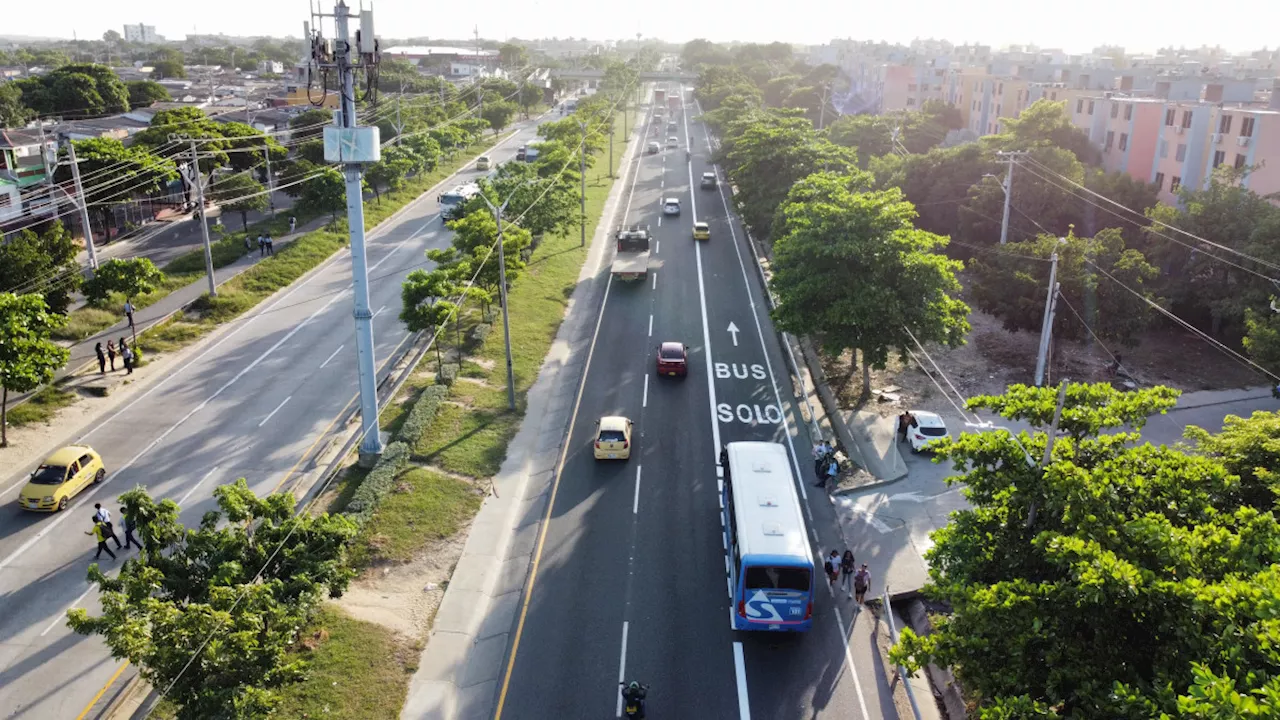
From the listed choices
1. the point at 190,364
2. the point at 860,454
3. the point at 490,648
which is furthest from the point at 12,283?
the point at 860,454

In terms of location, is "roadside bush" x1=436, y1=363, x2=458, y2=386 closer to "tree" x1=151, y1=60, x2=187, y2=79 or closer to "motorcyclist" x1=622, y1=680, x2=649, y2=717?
"motorcyclist" x1=622, y1=680, x2=649, y2=717

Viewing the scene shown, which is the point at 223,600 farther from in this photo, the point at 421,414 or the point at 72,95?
the point at 72,95

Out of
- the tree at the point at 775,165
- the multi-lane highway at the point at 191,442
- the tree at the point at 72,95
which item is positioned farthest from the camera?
the tree at the point at 72,95

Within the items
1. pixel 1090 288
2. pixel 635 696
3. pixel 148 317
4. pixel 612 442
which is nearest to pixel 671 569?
pixel 635 696

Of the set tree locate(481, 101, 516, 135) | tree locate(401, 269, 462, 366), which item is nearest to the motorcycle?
tree locate(401, 269, 462, 366)

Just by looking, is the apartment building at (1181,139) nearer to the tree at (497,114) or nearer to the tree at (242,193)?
the tree at (242,193)

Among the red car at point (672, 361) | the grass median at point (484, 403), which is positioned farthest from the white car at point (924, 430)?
the grass median at point (484, 403)

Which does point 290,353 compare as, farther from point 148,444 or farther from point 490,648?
point 490,648
